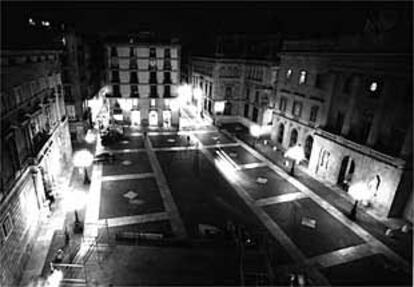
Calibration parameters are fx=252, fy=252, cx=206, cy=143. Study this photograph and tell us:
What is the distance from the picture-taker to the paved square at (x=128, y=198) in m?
21.2

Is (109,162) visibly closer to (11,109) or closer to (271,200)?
(11,109)

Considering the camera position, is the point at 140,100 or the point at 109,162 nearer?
the point at 109,162

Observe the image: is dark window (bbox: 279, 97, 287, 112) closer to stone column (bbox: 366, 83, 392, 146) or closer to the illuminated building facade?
the illuminated building facade

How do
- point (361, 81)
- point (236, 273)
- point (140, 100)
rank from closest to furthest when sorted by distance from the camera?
1. point (236, 273)
2. point (361, 81)
3. point (140, 100)

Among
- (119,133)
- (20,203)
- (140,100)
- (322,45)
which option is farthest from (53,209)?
(322,45)

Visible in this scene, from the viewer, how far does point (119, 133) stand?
128 ft

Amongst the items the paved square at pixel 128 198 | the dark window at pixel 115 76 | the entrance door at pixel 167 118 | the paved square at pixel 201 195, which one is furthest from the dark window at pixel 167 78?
the paved square at pixel 128 198

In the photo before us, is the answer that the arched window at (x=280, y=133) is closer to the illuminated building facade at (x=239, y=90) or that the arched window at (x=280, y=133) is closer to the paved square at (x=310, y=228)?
the illuminated building facade at (x=239, y=90)

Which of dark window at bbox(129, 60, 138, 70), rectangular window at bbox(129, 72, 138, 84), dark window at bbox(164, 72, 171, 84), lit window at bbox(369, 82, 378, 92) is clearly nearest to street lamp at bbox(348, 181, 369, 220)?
lit window at bbox(369, 82, 378, 92)

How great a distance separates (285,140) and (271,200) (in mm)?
14225

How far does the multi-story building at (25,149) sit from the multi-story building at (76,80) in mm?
9871

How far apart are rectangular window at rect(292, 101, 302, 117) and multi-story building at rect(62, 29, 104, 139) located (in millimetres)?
30034

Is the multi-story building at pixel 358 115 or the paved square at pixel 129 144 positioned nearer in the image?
the multi-story building at pixel 358 115

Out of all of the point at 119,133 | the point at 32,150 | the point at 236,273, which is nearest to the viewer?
the point at 236,273
